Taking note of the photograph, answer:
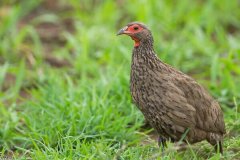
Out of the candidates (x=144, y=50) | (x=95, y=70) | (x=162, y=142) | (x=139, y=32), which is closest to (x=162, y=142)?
(x=162, y=142)

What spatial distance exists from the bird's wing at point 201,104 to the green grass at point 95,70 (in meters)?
0.25

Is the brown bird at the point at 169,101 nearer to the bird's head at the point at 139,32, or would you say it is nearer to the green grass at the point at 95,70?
the bird's head at the point at 139,32

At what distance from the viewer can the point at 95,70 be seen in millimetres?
8422

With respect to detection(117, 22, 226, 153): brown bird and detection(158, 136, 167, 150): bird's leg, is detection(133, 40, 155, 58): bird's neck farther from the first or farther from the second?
detection(158, 136, 167, 150): bird's leg

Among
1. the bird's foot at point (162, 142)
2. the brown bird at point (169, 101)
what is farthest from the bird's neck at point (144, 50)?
the bird's foot at point (162, 142)

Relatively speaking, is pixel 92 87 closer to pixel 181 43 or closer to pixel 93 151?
pixel 93 151

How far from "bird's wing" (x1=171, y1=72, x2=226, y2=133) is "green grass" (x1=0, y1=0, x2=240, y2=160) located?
0.25 metres

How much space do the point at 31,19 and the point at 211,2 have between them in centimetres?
253

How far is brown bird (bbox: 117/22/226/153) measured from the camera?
19.3 feet

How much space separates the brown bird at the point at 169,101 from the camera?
589cm

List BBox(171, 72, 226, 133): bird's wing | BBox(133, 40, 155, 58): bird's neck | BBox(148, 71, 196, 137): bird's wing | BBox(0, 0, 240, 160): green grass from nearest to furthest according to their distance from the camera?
1. BBox(148, 71, 196, 137): bird's wing
2. BBox(171, 72, 226, 133): bird's wing
3. BBox(133, 40, 155, 58): bird's neck
4. BBox(0, 0, 240, 160): green grass

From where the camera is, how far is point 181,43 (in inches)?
369

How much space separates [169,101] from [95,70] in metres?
2.64

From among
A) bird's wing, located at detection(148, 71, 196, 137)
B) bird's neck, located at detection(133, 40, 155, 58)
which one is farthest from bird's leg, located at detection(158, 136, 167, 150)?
bird's neck, located at detection(133, 40, 155, 58)
